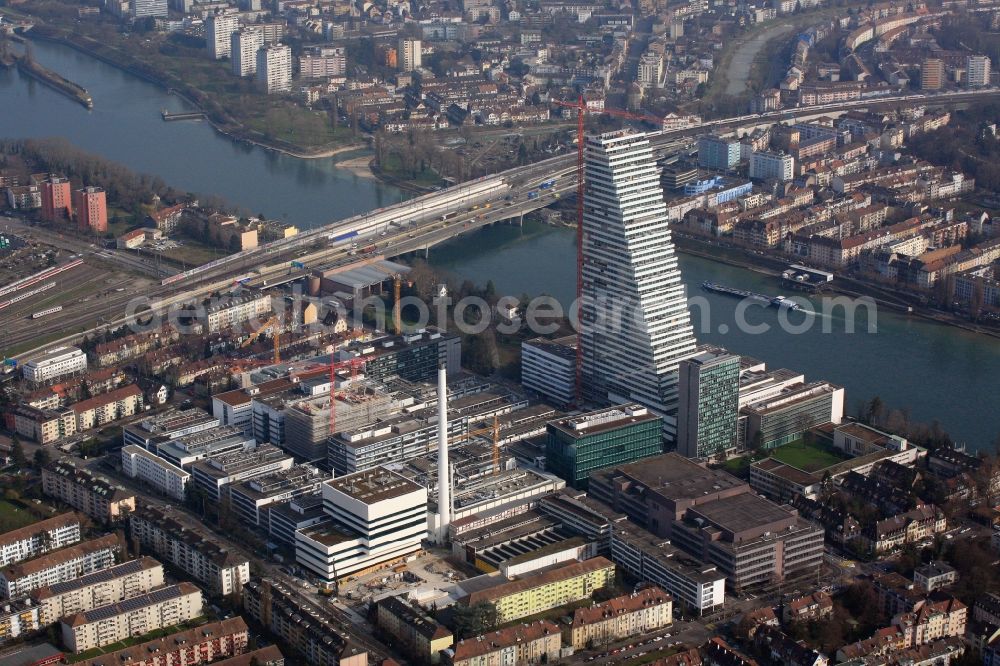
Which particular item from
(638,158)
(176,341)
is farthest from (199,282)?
(638,158)

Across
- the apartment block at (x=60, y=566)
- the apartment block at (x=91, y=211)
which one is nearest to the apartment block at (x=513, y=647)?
the apartment block at (x=60, y=566)

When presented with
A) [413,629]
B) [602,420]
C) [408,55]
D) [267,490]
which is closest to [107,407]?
[267,490]

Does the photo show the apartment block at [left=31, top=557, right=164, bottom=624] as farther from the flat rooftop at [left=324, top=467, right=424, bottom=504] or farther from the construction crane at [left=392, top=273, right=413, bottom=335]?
the construction crane at [left=392, top=273, right=413, bottom=335]

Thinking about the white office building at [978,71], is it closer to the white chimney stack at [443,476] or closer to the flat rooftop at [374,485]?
the white chimney stack at [443,476]

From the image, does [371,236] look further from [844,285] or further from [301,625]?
[301,625]

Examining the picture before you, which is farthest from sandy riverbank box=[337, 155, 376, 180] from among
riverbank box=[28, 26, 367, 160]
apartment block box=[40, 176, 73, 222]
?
apartment block box=[40, 176, 73, 222]

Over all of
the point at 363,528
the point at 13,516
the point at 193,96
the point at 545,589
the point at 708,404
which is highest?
the point at 193,96

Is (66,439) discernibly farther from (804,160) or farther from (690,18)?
(690,18)
